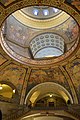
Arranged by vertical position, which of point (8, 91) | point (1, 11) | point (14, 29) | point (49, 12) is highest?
point (49, 12)

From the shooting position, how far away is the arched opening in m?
16.7

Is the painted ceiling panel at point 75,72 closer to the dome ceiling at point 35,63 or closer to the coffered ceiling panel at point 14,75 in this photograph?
the dome ceiling at point 35,63

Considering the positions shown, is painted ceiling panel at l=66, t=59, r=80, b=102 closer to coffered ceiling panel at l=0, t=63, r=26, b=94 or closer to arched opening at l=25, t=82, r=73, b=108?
arched opening at l=25, t=82, r=73, b=108

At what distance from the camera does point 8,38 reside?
16297mm

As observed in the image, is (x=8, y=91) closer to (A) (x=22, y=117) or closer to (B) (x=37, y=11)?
(A) (x=22, y=117)

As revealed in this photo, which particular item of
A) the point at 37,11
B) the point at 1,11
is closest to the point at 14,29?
the point at 37,11

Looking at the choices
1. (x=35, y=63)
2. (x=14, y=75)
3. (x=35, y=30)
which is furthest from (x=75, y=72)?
(x=35, y=30)

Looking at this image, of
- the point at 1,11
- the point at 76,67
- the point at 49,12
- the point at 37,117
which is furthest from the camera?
the point at 49,12

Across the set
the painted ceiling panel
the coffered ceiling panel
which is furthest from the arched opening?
the coffered ceiling panel

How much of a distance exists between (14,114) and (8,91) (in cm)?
421

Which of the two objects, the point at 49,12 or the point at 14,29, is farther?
the point at 49,12

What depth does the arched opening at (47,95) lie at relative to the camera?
54.8 ft

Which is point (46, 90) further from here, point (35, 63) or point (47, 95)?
point (35, 63)

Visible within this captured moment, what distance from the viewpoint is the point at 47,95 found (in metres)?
20.4
